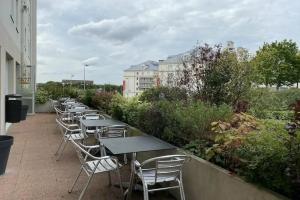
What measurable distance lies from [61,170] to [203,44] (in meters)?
4.47

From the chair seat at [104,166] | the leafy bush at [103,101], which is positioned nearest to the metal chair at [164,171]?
the chair seat at [104,166]

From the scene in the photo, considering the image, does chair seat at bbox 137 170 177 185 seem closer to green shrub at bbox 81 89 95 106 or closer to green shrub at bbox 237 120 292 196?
green shrub at bbox 237 120 292 196

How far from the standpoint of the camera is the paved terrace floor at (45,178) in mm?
4852

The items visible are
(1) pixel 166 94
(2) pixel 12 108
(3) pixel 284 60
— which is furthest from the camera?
(3) pixel 284 60

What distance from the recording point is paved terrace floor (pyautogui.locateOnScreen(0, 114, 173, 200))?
15.9 ft

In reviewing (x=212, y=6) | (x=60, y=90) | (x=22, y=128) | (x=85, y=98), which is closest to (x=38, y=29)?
(x=60, y=90)

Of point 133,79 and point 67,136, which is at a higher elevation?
point 133,79

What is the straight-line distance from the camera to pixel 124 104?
29.6ft

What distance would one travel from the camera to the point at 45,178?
5617 millimetres


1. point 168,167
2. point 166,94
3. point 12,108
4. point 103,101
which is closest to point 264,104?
point 166,94

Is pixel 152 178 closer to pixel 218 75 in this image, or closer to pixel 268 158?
pixel 268 158

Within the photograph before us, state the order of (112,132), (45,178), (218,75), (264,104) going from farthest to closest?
(218,75) → (264,104) → (112,132) → (45,178)

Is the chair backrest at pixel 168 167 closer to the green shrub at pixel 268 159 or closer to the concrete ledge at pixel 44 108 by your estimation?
the green shrub at pixel 268 159

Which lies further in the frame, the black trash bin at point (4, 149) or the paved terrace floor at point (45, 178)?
the black trash bin at point (4, 149)
